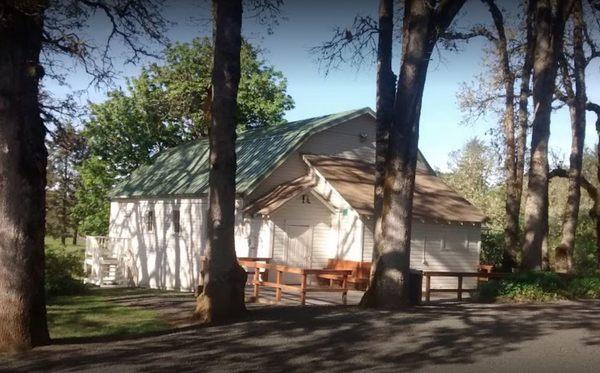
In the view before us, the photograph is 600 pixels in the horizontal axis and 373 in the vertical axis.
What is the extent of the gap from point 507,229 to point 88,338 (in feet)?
53.5

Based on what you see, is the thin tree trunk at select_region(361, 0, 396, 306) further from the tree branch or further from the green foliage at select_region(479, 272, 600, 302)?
the tree branch

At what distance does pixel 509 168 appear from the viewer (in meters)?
24.0

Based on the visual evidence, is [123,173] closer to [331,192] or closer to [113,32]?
[331,192]

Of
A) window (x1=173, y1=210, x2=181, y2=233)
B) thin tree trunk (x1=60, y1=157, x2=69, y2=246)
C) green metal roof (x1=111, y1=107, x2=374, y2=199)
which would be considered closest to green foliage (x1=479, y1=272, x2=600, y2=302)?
green metal roof (x1=111, y1=107, x2=374, y2=199)

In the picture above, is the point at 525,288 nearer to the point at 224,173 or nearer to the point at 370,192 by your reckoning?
the point at 370,192

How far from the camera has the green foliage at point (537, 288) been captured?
55.1 ft

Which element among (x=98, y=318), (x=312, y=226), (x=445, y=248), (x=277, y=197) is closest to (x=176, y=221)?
(x=277, y=197)

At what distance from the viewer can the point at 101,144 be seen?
38.0m

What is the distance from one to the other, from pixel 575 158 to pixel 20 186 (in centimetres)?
2023

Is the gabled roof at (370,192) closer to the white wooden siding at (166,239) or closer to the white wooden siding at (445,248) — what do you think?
the white wooden siding at (445,248)

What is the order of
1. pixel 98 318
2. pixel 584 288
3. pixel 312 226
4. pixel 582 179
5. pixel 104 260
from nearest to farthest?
pixel 98 318, pixel 584 288, pixel 312 226, pixel 582 179, pixel 104 260

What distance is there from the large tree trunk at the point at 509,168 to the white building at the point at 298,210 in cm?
143

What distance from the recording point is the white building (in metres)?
21.9

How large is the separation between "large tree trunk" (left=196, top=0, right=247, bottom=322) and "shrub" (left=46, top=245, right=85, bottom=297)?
10.0 meters
